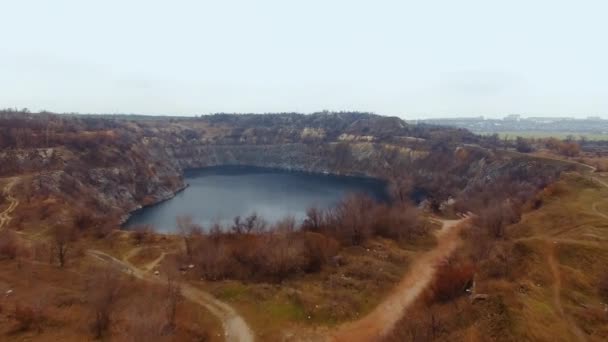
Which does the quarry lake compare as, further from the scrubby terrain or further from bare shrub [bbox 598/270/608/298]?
bare shrub [bbox 598/270/608/298]

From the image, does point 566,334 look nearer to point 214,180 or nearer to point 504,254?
point 504,254

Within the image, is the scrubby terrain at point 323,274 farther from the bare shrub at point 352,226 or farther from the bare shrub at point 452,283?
the bare shrub at point 352,226

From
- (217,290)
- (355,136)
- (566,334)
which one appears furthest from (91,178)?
(355,136)

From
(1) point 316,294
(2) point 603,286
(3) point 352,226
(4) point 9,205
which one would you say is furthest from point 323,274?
(4) point 9,205

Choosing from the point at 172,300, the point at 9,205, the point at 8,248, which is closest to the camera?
the point at 172,300

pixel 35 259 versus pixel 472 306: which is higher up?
pixel 472 306

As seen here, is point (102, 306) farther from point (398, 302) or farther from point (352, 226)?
point (352, 226)

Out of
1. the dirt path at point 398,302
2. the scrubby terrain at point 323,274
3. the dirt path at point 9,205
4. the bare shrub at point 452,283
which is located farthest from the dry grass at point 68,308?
the dirt path at point 9,205
